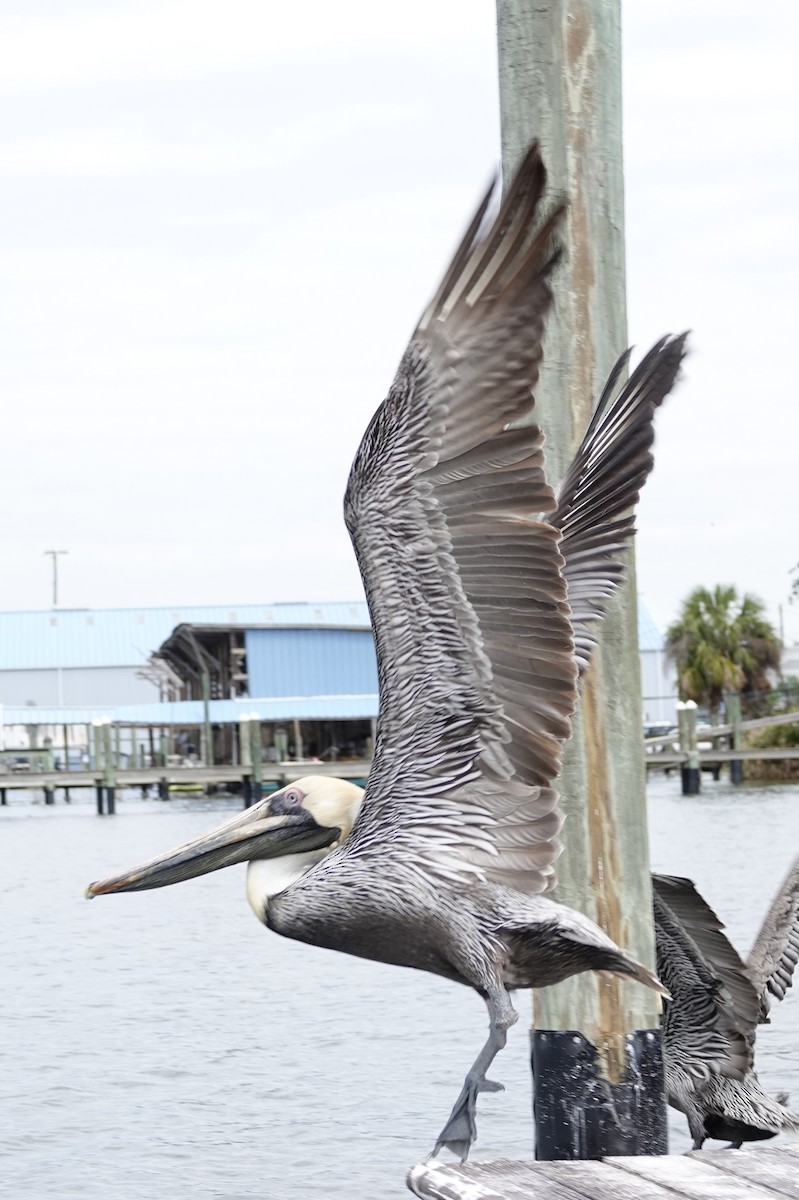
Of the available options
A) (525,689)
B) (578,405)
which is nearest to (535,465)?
(525,689)

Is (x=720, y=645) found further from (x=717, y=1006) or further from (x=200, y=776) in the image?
(x=717, y=1006)

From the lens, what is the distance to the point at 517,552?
419 centimetres

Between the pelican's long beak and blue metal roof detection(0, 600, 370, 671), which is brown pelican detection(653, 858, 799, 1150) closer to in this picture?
the pelican's long beak

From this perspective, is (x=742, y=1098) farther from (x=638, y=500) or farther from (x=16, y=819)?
(x=16, y=819)

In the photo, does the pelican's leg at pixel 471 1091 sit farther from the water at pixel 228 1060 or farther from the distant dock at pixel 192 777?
the distant dock at pixel 192 777

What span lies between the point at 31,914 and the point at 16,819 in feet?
95.5

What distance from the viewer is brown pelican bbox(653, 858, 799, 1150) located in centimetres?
608

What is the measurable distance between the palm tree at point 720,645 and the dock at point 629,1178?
55.6 metres

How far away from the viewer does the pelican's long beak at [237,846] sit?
4457 millimetres

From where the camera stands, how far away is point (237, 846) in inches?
178

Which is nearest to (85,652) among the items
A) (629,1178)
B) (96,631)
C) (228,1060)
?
(96,631)

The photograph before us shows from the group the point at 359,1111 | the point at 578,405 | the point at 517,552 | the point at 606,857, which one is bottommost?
the point at 359,1111

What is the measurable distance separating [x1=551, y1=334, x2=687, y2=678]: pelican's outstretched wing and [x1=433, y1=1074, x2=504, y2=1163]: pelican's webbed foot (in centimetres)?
125

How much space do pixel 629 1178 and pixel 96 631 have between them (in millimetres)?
92053
